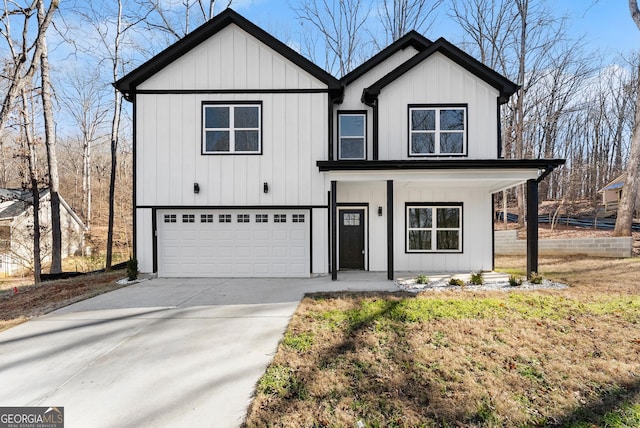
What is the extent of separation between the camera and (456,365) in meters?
3.83

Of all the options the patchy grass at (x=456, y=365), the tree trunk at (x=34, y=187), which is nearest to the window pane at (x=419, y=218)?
the patchy grass at (x=456, y=365)

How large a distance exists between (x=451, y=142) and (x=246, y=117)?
6458 mm

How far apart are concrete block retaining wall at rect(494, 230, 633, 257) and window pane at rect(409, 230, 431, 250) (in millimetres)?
6715

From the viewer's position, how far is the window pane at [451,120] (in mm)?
9969

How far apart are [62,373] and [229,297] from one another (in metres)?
3.43

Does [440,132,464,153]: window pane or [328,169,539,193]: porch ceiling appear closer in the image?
[328,169,539,193]: porch ceiling

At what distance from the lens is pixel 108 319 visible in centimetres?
557

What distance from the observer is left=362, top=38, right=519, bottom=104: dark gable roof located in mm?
9750

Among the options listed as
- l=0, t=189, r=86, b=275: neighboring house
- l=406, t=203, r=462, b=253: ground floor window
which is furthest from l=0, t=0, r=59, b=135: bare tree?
l=406, t=203, r=462, b=253: ground floor window

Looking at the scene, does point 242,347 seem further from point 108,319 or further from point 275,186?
point 275,186

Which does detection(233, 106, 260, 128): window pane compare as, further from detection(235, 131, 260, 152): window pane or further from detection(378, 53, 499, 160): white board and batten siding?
detection(378, 53, 499, 160): white board and batten siding

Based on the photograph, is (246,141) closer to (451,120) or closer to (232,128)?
(232,128)

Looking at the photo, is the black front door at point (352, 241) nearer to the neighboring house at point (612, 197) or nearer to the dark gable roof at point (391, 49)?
the dark gable roof at point (391, 49)

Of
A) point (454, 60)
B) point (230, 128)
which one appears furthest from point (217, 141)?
point (454, 60)
